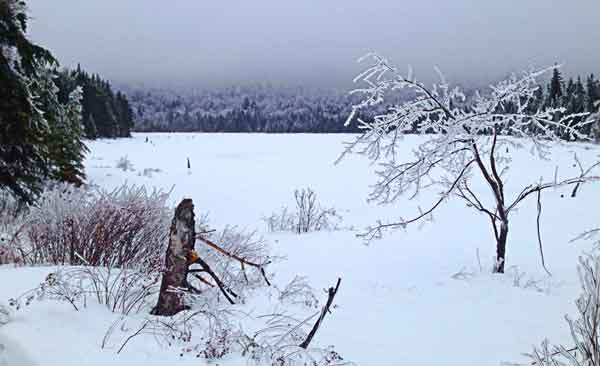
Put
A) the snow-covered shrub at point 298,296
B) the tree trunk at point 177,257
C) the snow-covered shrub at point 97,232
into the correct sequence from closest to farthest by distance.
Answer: the tree trunk at point 177,257 → the snow-covered shrub at point 298,296 → the snow-covered shrub at point 97,232

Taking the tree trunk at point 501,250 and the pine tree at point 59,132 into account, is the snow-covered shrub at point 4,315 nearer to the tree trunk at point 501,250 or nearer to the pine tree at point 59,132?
the tree trunk at point 501,250

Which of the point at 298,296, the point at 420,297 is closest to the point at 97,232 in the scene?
the point at 298,296

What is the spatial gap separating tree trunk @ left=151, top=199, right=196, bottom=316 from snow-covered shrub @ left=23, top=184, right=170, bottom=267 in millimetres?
973

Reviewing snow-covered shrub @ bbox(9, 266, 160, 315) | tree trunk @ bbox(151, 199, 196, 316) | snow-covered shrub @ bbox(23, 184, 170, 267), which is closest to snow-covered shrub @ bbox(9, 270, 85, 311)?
snow-covered shrub @ bbox(9, 266, 160, 315)

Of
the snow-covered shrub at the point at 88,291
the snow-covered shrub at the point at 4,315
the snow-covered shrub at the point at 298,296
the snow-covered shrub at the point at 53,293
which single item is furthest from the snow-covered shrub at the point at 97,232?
the snow-covered shrub at the point at 4,315

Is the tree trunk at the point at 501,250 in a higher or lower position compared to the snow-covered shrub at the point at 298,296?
higher

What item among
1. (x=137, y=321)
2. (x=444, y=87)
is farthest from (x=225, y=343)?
(x=444, y=87)

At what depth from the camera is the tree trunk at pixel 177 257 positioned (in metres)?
3.22

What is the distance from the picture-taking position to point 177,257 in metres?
3.23

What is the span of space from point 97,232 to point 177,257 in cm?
187

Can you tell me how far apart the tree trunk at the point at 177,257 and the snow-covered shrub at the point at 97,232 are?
973mm

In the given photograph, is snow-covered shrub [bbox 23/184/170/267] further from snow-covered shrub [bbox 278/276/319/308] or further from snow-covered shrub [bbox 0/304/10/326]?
snow-covered shrub [bbox 0/304/10/326]

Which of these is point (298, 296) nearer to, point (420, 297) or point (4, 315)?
point (420, 297)

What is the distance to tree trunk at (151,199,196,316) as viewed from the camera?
3.22 meters
